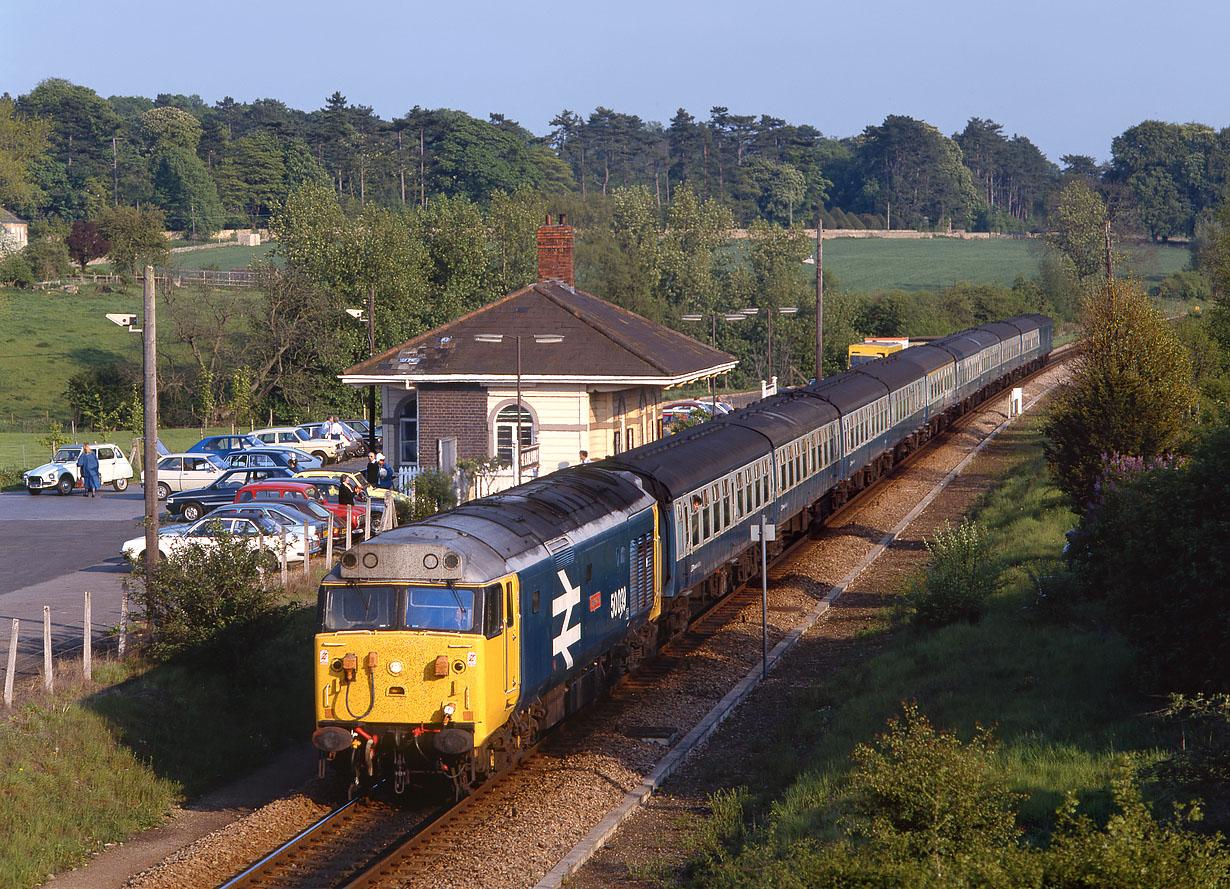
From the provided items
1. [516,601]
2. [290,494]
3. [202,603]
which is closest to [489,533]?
[516,601]

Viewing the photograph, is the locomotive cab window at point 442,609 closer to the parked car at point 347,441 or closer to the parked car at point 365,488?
the parked car at point 365,488

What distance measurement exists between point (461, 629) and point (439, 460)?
68.9ft

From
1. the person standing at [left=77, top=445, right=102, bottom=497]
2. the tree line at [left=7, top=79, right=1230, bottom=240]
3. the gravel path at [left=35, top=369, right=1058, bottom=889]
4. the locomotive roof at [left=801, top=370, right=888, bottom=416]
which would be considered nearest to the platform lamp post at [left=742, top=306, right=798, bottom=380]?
the locomotive roof at [left=801, top=370, right=888, bottom=416]

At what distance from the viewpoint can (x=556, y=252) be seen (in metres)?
42.1

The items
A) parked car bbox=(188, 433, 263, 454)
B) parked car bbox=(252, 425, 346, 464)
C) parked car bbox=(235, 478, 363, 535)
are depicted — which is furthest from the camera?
parked car bbox=(252, 425, 346, 464)

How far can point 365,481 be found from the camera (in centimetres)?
3800

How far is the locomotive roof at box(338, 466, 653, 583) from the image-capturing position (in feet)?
42.8

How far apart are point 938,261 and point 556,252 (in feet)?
358

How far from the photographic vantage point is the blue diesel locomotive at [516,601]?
12898 millimetres


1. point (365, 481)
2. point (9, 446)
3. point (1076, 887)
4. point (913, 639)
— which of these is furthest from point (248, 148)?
point (1076, 887)

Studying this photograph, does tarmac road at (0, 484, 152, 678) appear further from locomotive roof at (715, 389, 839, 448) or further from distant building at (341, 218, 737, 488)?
locomotive roof at (715, 389, 839, 448)

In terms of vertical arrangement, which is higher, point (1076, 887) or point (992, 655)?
point (1076, 887)

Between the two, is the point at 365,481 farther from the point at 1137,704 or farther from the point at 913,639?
the point at 1137,704

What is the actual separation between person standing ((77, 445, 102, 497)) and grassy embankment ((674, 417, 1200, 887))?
30.2 meters
